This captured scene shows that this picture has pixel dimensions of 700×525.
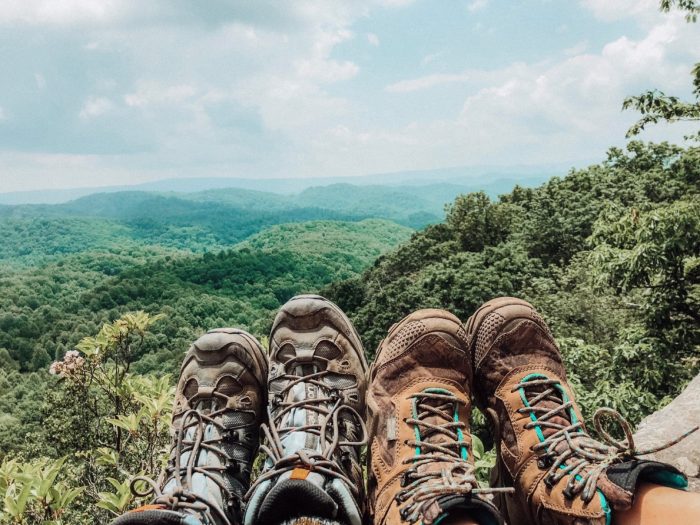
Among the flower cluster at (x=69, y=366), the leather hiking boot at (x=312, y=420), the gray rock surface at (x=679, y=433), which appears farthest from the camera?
the flower cluster at (x=69, y=366)

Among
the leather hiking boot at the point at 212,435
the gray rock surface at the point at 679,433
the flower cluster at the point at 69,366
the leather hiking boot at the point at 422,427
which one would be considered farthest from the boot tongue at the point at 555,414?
the flower cluster at the point at 69,366

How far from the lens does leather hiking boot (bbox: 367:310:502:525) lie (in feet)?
4.74

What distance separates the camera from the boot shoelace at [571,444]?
55.0 inches

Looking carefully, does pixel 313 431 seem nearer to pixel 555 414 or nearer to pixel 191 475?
pixel 191 475

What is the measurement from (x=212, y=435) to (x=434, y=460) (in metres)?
0.93

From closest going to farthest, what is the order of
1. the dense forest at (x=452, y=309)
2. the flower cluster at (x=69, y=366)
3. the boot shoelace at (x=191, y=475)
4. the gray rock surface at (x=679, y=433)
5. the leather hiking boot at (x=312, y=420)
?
1. the leather hiking boot at (x=312, y=420)
2. the boot shoelace at (x=191, y=475)
3. the gray rock surface at (x=679, y=433)
4. the dense forest at (x=452, y=309)
5. the flower cluster at (x=69, y=366)

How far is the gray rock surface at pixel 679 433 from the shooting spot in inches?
76.6

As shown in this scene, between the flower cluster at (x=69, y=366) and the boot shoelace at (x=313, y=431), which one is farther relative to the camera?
the flower cluster at (x=69, y=366)

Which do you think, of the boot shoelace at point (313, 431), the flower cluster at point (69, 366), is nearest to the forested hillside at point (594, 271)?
the boot shoelace at point (313, 431)

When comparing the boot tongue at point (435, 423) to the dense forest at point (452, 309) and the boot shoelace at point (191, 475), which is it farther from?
the dense forest at point (452, 309)

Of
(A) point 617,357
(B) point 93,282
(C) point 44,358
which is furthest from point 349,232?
(A) point 617,357

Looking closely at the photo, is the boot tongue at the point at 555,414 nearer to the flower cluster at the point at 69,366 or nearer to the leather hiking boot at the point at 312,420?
the leather hiking boot at the point at 312,420

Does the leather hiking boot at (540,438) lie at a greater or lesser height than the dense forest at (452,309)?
greater

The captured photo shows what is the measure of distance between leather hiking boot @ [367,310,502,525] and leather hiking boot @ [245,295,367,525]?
4.7 inches
